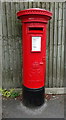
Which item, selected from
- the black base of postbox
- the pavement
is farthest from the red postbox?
the pavement

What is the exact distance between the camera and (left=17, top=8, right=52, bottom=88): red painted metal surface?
8.30ft

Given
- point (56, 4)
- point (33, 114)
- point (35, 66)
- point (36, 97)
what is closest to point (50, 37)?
point (56, 4)

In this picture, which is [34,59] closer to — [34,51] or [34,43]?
[34,51]

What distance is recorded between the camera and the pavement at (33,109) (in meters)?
2.74

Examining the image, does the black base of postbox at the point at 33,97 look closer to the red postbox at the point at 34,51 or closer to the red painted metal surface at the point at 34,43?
the red postbox at the point at 34,51

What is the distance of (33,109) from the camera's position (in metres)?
2.94

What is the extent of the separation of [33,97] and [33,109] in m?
0.30

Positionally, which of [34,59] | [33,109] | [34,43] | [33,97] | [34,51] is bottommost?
[33,109]

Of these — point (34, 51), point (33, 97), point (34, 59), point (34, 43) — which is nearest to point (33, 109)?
point (33, 97)

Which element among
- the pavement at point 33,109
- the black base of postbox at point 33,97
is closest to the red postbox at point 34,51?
the black base of postbox at point 33,97

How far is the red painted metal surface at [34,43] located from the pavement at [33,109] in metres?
0.56

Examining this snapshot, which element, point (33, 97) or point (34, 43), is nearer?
point (34, 43)

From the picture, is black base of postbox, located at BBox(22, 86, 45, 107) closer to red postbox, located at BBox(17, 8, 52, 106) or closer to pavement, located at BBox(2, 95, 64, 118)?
red postbox, located at BBox(17, 8, 52, 106)

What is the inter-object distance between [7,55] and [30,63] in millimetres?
977
